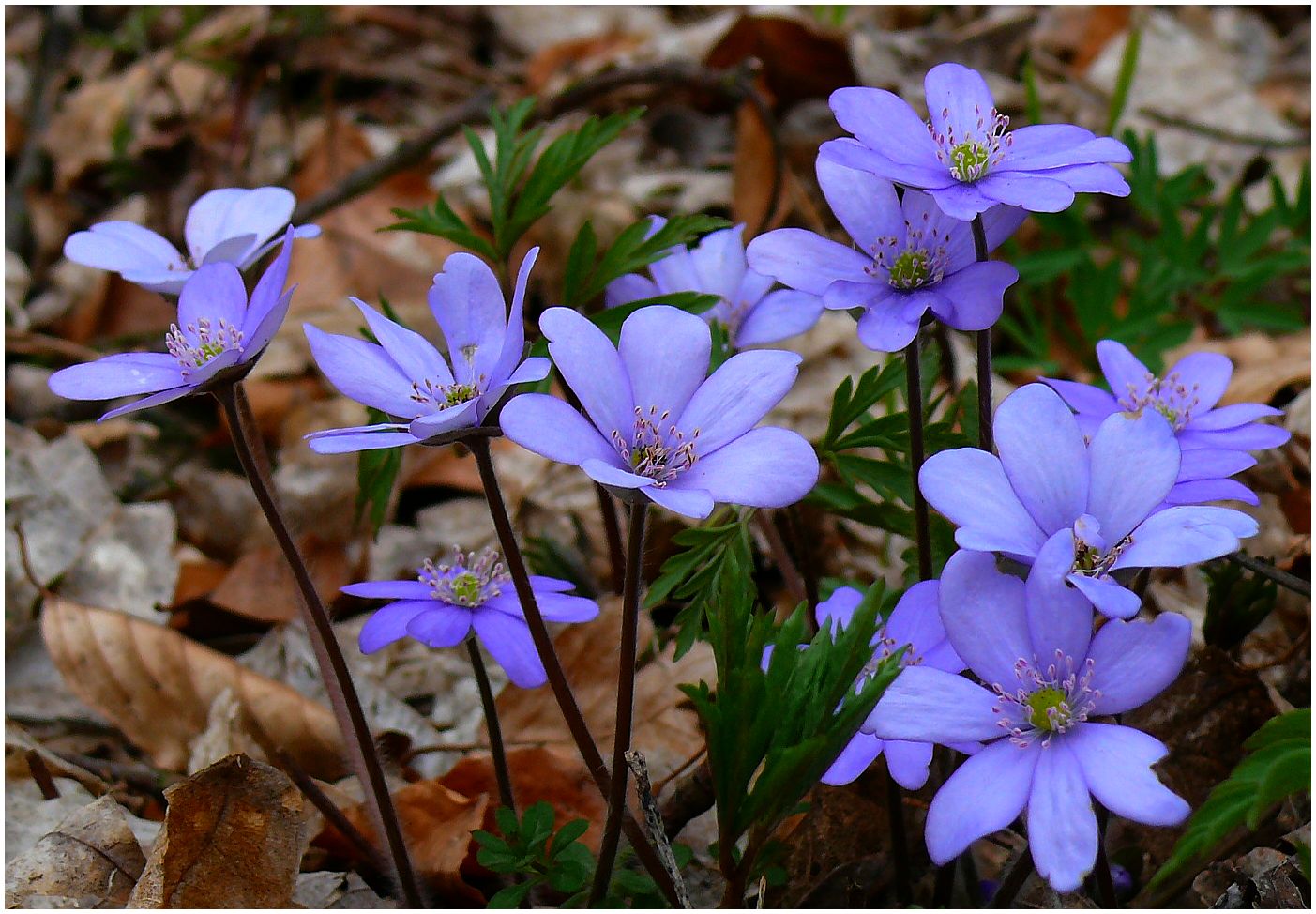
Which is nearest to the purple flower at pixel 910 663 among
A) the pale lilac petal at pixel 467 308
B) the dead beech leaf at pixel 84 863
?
the pale lilac petal at pixel 467 308

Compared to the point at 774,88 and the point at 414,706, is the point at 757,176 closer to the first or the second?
the point at 774,88

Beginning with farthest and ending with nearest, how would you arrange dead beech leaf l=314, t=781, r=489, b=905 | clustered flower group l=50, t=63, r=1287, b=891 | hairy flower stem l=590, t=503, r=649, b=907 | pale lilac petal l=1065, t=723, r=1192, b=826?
dead beech leaf l=314, t=781, r=489, b=905 → hairy flower stem l=590, t=503, r=649, b=907 → clustered flower group l=50, t=63, r=1287, b=891 → pale lilac petal l=1065, t=723, r=1192, b=826

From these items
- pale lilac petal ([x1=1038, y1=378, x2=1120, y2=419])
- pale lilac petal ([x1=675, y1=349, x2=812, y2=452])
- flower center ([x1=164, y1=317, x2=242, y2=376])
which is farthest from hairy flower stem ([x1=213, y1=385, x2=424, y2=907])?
pale lilac petal ([x1=1038, y1=378, x2=1120, y2=419])

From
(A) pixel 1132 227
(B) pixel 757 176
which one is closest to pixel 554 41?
(B) pixel 757 176

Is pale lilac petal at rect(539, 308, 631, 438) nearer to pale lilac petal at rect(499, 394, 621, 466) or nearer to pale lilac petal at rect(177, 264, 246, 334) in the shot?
pale lilac petal at rect(499, 394, 621, 466)

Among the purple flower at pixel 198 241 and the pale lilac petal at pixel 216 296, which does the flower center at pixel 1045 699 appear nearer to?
the pale lilac petal at pixel 216 296

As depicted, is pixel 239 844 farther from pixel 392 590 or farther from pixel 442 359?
pixel 442 359
